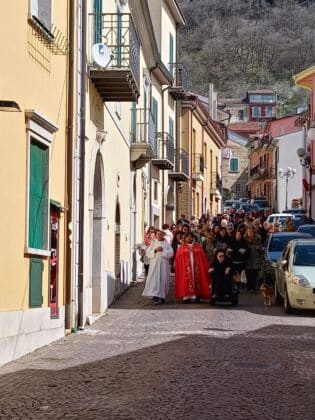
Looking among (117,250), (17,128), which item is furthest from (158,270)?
(17,128)

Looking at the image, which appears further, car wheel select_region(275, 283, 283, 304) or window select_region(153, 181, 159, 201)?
window select_region(153, 181, 159, 201)

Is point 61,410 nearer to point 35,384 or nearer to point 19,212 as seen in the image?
point 35,384

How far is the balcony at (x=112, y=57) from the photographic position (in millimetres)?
16344

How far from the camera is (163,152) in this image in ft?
106

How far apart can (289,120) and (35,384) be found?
2402 inches

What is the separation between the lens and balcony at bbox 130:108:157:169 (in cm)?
2477

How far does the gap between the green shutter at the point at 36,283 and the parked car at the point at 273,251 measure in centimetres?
932

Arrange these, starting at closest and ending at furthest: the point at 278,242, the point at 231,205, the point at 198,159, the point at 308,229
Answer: the point at 278,242
the point at 308,229
the point at 198,159
the point at 231,205

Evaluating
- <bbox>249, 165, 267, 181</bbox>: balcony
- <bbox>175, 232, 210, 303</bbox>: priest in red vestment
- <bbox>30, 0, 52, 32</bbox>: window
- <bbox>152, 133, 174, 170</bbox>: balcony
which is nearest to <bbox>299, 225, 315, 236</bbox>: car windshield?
<bbox>152, 133, 174, 170</bbox>: balcony

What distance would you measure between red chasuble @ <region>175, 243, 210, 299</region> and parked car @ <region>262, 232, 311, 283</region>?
1670 millimetres

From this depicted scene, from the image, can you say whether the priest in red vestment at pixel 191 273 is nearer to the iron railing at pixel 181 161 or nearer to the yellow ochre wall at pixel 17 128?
the yellow ochre wall at pixel 17 128

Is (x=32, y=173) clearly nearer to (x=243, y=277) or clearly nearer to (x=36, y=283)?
(x=36, y=283)

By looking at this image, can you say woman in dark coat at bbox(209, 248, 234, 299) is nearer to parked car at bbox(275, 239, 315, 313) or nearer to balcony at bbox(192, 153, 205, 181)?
parked car at bbox(275, 239, 315, 313)

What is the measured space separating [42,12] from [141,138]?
518 inches
